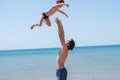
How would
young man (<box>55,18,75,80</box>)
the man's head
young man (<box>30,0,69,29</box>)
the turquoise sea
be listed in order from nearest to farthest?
young man (<box>55,18,75,80</box>) → the man's head → young man (<box>30,0,69,29</box>) → the turquoise sea

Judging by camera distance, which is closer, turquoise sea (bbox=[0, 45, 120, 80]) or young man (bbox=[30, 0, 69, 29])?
young man (bbox=[30, 0, 69, 29])

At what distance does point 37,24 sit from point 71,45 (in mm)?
875

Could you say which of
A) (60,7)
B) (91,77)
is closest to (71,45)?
(60,7)

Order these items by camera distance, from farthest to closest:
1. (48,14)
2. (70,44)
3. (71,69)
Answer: (71,69) → (48,14) → (70,44)

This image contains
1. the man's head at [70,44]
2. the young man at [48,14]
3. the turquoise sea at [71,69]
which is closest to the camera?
the man's head at [70,44]

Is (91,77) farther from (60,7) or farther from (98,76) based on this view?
(60,7)

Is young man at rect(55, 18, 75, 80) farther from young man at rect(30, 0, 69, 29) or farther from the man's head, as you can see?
young man at rect(30, 0, 69, 29)

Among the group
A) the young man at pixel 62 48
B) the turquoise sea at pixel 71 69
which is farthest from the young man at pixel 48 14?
the turquoise sea at pixel 71 69

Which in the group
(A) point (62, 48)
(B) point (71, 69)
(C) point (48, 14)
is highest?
(C) point (48, 14)

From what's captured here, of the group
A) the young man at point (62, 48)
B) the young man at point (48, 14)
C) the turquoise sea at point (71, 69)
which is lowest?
the turquoise sea at point (71, 69)

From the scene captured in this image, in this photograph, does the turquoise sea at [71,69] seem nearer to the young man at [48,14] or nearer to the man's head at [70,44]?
the young man at [48,14]

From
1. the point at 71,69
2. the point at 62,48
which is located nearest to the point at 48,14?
the point at 62,48

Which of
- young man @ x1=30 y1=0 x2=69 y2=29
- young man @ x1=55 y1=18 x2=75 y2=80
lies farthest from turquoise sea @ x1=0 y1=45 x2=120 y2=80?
young man @ x1=55 y1=18 x2=75 y2=80

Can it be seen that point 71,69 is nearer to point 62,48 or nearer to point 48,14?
point 48,14
